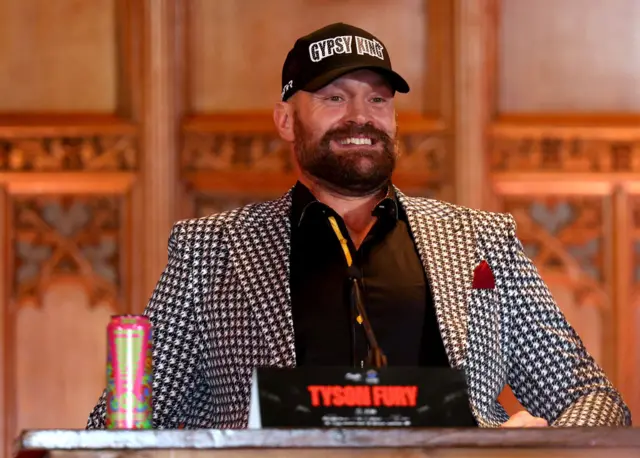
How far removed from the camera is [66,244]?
12.0 feet

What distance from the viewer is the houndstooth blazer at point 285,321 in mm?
2238

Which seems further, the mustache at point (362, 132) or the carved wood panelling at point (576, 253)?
the carved wood panelling at point (576, 253)

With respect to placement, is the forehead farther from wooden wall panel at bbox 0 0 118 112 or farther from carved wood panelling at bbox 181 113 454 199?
wooden wall panel at bbox 0 0 118 112

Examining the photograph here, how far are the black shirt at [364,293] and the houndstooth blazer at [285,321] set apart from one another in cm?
3

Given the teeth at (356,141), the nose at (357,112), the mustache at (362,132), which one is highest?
the nose at (357,112)

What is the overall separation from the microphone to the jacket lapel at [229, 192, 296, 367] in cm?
15

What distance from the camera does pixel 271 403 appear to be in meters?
1.61

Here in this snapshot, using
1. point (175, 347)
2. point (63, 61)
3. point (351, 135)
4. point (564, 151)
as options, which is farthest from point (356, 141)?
point (63, 61)

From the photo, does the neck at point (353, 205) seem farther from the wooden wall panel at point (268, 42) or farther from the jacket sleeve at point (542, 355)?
the wooden wall panel at point (268, 42)

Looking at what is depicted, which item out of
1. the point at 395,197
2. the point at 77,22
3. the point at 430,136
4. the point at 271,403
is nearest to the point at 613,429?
the point at 271,403

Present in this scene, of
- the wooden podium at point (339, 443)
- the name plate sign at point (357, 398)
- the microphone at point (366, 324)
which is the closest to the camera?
the wooden podium at point (339, 443)

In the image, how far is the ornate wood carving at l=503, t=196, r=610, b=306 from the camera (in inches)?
142

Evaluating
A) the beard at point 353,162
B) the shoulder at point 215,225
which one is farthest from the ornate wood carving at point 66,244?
the beard at point 353,162

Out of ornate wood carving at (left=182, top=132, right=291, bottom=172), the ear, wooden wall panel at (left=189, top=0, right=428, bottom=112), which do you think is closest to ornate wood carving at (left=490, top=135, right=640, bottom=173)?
wooden wall panel at (left=189, top=0, right=428, bottom=112)
